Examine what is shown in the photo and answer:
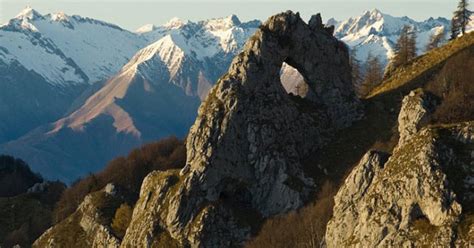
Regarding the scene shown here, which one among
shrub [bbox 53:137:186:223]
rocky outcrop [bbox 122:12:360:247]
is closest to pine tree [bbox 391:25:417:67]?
rocky outcrop [bbox 122:12:360:247]

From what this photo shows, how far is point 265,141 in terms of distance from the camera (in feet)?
333

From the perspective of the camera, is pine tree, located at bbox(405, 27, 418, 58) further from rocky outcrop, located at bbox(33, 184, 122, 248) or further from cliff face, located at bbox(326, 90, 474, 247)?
cliff face, located at bbox(326, 90, 474, 247)

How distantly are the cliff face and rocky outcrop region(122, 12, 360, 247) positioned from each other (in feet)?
83.2

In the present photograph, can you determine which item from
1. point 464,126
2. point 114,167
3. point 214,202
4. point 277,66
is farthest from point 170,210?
point 114,167

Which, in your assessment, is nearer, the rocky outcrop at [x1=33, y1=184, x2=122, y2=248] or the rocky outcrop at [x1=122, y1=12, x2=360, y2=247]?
the rocky outcrop at [x1=122, y1=12, x2=360, y2=247]

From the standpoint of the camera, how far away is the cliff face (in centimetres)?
5941

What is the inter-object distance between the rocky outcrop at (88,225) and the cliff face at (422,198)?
2087 inches

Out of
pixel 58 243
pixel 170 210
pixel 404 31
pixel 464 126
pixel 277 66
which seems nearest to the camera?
pixel 464 126

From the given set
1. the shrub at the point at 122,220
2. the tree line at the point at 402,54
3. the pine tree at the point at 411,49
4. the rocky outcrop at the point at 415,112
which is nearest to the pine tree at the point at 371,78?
the tree line at the point at 402,54

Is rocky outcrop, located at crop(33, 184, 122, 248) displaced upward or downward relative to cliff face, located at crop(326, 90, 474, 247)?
upward

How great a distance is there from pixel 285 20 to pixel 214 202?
34.7 m

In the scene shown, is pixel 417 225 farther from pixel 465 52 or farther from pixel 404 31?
pixel 404 31

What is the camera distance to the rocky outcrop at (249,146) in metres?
94.4

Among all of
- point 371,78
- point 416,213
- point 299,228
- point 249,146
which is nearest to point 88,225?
point 249,146
